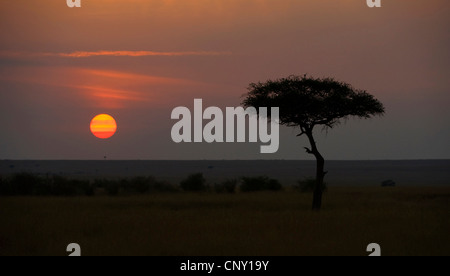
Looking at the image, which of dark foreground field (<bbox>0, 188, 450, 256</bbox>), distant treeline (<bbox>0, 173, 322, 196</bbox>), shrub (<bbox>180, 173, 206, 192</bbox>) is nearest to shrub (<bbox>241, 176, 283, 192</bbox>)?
distant treeline (<bbox>0, 173, 322, 196</bbox>)

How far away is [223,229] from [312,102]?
1088 cm

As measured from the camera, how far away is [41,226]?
22062mm

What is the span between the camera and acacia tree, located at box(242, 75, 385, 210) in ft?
99.5

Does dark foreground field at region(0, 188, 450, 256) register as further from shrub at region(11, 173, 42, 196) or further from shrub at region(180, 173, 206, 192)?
shrub at region(180, 173, 206, 192)

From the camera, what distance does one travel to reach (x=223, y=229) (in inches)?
846

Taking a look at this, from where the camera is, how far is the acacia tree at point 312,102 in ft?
99.5

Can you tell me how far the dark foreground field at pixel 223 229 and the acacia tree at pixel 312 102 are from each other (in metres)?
A: 4.39

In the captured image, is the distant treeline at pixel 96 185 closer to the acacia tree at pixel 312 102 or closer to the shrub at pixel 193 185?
the shrub at pixel 193 185

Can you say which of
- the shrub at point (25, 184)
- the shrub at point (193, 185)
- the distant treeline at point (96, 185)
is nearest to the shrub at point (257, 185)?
the distant treeline at point (96, 185)

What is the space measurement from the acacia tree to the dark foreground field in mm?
4386

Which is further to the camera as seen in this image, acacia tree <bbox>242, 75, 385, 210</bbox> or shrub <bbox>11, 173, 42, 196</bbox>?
shrub <bbox>11, 173, 42, 196</bbox>

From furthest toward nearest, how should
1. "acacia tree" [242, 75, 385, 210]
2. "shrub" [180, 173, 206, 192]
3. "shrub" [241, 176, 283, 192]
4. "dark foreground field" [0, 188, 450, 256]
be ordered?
"shrub" [180, 173, 206, 192] < "shrub" [241, 176, 283, 192] < "acacia tree" [242, 75, 385, 210] < "dark foreground field" [0, 188, 450, 256]

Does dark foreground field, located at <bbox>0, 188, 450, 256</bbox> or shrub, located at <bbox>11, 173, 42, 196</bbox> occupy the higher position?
shrub, located at <bbox>11, 173, 42, 196</bbox>
